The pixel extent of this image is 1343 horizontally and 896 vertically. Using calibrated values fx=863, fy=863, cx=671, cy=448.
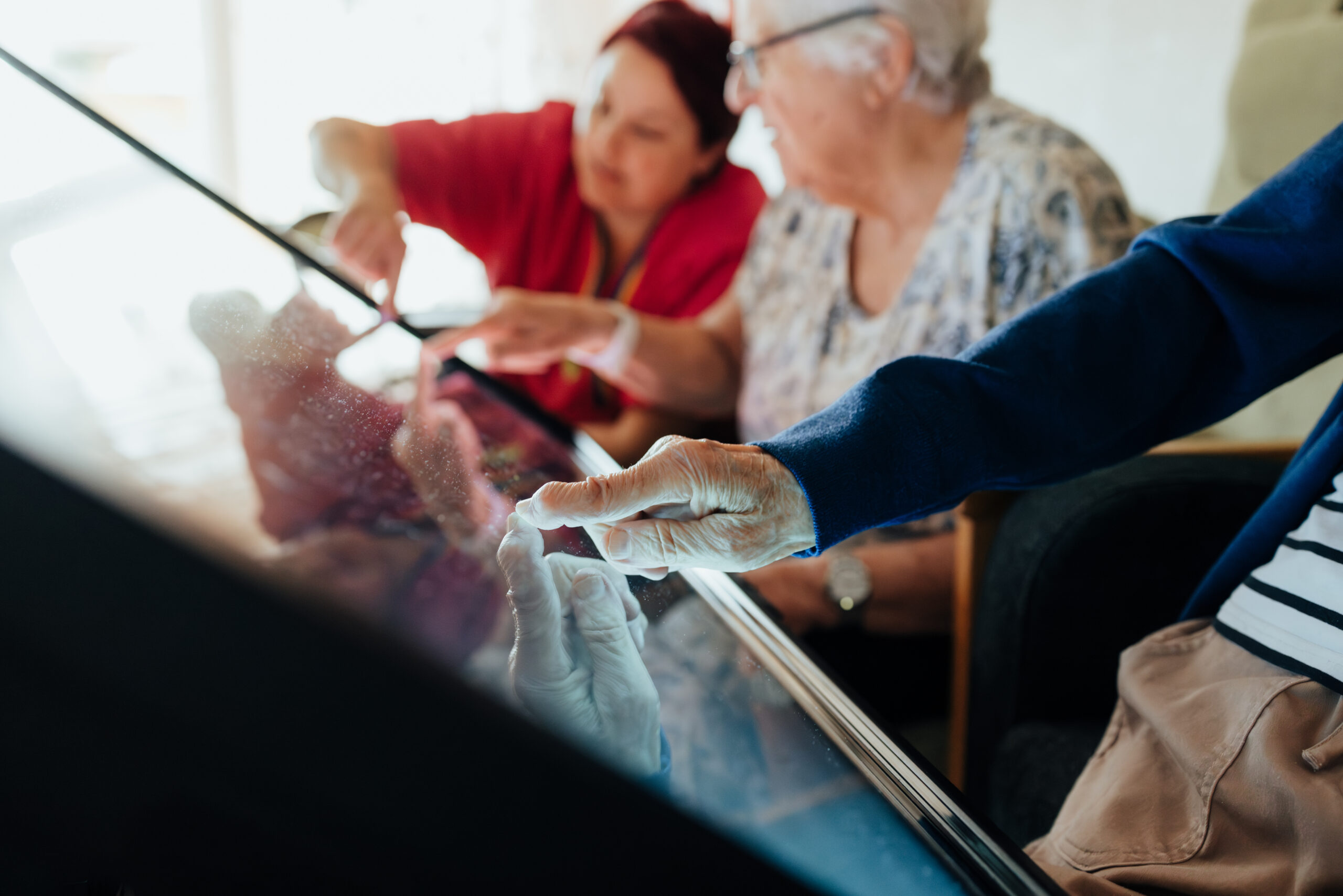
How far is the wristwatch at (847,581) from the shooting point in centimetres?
110

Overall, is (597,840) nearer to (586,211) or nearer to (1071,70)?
(586,211)

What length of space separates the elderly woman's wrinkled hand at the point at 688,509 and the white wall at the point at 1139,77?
1461 millimetres

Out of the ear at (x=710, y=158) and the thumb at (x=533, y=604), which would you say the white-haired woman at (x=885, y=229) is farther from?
the thumb at (x=533, y=604)

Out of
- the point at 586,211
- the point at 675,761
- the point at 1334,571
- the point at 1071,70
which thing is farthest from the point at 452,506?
the point at 1071,70

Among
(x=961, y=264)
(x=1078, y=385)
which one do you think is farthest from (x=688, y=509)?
(x=961, y=264)

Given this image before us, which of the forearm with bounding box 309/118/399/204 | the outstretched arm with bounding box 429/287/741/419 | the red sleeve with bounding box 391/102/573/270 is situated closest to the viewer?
the outstretched arm with bounding box 429/287/741/419

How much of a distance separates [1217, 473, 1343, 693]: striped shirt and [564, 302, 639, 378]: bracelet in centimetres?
99

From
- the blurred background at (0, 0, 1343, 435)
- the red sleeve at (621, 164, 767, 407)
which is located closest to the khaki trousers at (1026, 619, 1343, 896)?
the red sleeve at (621, 164, 767, 407)

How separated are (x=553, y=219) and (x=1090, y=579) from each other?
1.29 metres

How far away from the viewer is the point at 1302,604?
1.93 feet

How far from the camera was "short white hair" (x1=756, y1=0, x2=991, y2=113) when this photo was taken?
115 cm

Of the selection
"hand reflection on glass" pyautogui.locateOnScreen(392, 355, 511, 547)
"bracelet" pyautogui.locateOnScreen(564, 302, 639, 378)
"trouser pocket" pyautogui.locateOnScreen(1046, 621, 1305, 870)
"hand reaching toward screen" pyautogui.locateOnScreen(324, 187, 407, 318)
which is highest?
"hand reflection on glass" pyautogui.locateOnScreen(392, 355, 511, 547)

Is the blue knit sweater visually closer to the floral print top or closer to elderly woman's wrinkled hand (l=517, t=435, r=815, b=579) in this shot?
elderly woman's wrinkled hand (l=517, t=435, r=815, b=579)

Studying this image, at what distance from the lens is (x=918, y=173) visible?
1.23 meters
